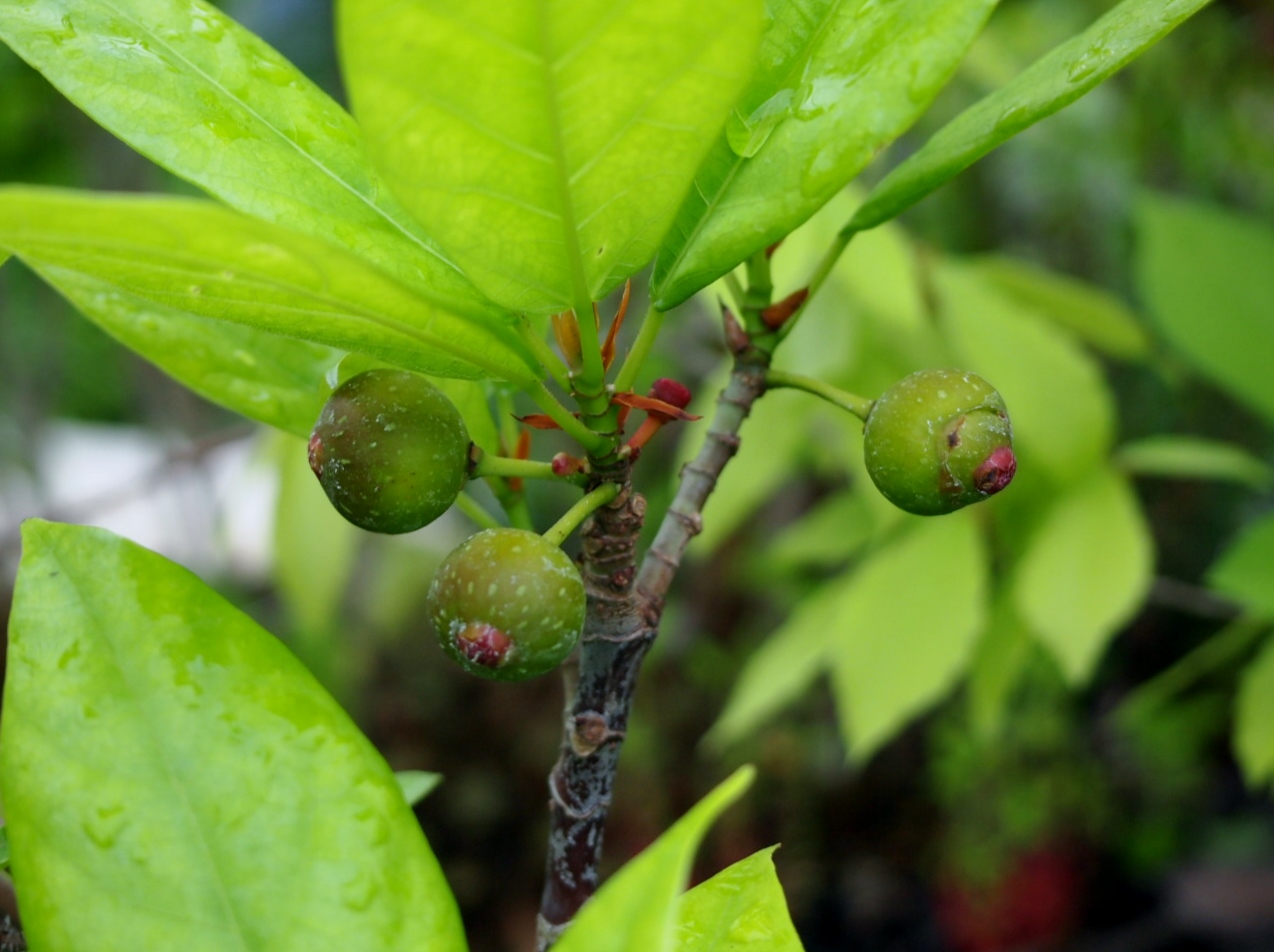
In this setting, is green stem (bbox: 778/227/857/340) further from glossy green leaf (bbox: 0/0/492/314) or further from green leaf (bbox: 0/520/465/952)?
green leaf (bbox: 0/520/465/952)

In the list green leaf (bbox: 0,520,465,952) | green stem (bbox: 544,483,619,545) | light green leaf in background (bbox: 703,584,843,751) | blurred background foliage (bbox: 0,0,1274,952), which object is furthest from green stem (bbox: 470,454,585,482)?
light green leaf in background (bbox: 703,584,843,751)

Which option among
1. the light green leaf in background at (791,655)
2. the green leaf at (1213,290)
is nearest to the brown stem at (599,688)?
the light green leaf in background at (791,655)

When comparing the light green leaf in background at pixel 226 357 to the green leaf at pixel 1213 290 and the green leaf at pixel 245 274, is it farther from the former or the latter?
the green leaf at pixel 1213 290

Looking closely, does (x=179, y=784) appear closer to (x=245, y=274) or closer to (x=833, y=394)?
(x=245, y=274)

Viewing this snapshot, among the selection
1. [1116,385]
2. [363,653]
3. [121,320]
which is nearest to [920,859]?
[1116,385]

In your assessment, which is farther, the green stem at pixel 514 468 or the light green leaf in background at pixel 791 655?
the light green leaf in background at pixel 791 655
